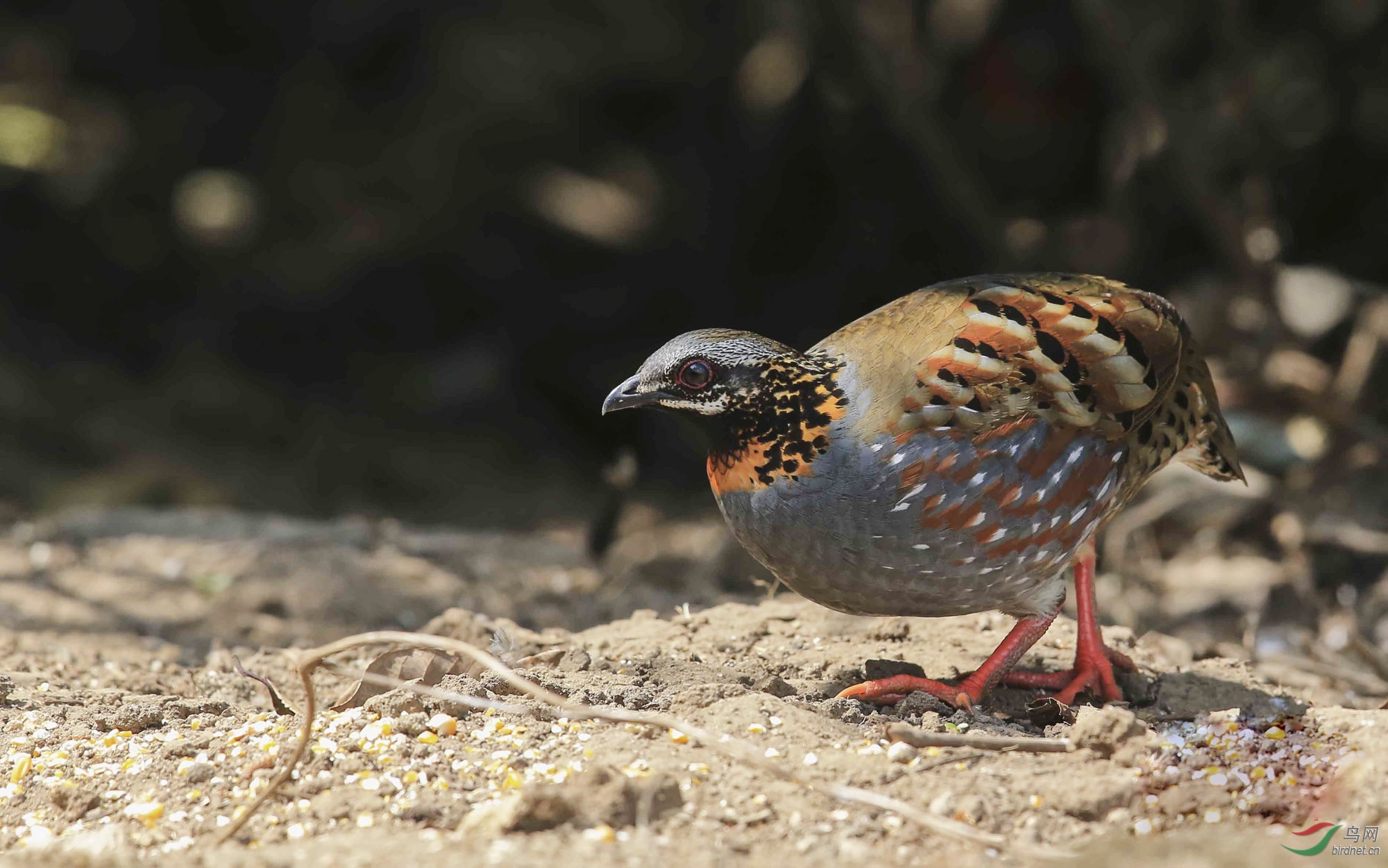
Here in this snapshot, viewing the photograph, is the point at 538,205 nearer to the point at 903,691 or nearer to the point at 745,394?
the point at 745,394

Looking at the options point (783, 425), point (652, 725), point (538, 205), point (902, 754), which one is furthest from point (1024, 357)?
point (538, 205)

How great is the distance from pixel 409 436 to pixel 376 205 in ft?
5.46

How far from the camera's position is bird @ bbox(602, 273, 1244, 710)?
4.02 meters

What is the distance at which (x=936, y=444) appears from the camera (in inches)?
158

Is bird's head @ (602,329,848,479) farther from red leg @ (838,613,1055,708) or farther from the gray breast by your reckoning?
red leg @ (838,613,1055,708)

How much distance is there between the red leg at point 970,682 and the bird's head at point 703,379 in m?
0.88

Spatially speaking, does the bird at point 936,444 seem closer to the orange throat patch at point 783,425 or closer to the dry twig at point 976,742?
the orange throat patch at point 783,425

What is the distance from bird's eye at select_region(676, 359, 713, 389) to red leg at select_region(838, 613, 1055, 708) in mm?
976

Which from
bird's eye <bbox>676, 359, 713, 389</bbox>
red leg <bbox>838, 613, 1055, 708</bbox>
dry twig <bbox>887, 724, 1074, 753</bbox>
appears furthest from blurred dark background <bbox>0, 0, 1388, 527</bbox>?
dry twig <bbox>887, 724, 1074, 753</bbox>

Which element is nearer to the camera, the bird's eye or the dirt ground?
the dirt ground
